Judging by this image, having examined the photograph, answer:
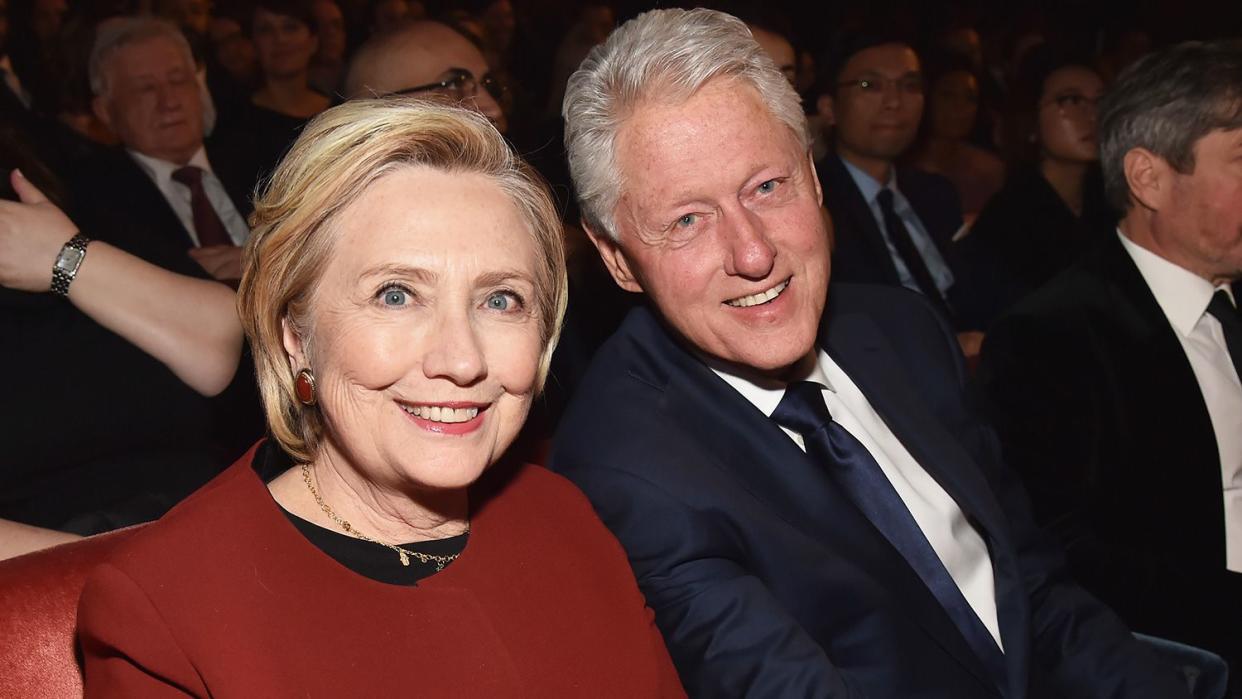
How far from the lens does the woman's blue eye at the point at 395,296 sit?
1447 millimetres

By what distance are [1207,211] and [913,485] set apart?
1.05 meters

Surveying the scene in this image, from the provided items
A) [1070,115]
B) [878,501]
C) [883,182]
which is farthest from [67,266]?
[1070,115]

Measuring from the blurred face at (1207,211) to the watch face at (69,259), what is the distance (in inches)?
85.7

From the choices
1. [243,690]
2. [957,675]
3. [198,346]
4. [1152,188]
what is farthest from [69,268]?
[1152,188]

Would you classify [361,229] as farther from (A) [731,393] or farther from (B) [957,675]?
(B) [957,675]

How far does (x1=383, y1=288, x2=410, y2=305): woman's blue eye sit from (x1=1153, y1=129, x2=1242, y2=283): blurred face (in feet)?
5.92

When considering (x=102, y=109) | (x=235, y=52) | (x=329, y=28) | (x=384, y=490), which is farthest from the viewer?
(x=329, y=28)

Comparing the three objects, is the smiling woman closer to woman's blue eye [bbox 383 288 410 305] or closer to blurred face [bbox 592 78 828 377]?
woman's blue eye [bbox 383 288 410 305]

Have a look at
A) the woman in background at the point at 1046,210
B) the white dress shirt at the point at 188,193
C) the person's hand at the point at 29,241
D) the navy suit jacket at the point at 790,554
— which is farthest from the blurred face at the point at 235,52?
the navy suit jacket at the point at 790,554

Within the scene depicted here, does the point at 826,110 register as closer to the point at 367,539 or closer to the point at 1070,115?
the point at 1070,115

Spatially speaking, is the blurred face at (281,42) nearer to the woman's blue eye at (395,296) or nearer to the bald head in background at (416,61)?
the bald head in background at (416,61)

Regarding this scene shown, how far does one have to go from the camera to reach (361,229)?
4.76 feet

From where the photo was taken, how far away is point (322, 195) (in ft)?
4.75

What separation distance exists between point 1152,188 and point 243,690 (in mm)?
2136
